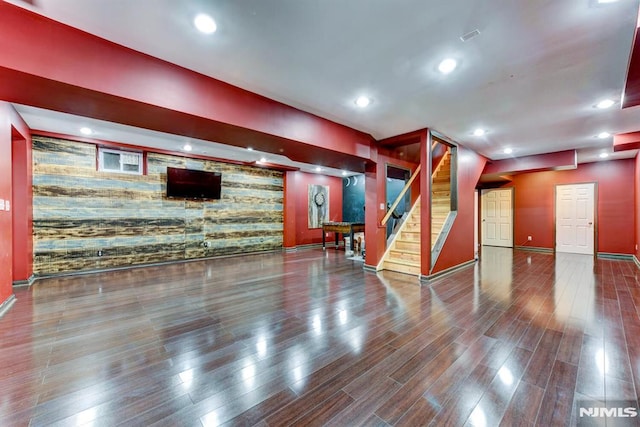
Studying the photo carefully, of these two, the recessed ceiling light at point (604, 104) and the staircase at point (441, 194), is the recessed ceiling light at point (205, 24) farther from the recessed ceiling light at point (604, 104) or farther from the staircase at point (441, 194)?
the staircase at point (441, 194)

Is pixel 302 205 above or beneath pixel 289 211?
above

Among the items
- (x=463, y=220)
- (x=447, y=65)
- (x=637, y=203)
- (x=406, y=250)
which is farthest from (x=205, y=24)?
(x=637, y=203)

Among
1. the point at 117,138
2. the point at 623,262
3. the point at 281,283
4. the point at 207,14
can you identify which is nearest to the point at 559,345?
the point at 281,283

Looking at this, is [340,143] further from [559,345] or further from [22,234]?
[22,234]

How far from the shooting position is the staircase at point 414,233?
5262mm

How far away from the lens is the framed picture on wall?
906 centimetres

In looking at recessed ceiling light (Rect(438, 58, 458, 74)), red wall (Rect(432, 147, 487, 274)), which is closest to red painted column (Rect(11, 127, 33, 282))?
recessed ceiling light (Rect(438, 58, 458, 74))

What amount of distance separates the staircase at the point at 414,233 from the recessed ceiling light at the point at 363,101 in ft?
10.2

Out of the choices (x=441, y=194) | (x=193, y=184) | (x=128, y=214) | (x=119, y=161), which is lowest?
(x=128, y=214)

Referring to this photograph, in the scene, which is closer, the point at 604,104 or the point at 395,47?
the point at 395,47

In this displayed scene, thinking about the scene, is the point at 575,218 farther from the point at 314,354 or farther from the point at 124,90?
the point at 124,90

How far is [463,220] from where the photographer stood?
5629 mm
